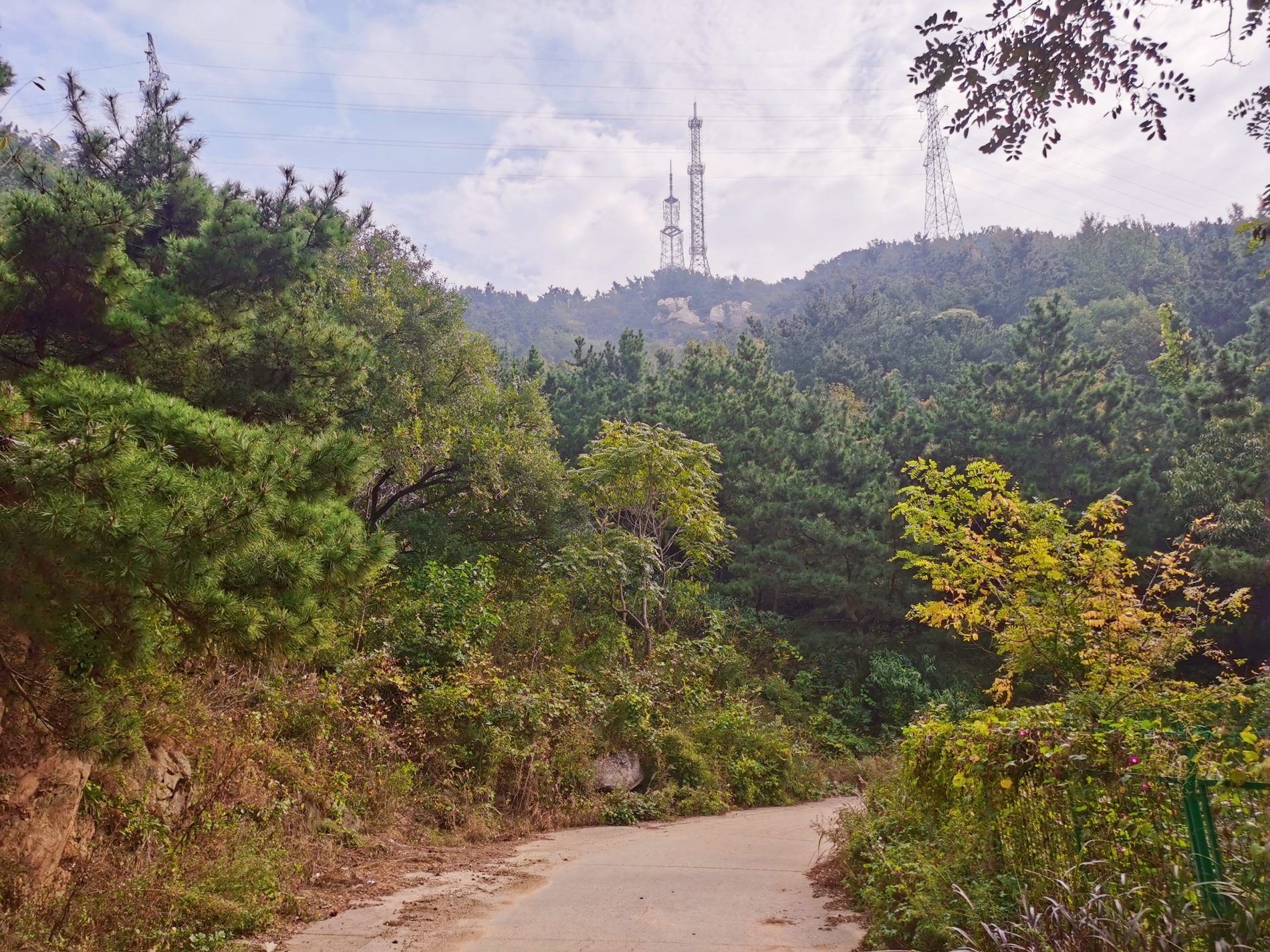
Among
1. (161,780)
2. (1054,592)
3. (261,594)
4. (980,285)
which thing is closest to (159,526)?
(261,594)

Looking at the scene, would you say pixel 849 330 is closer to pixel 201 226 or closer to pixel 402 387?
pixel 402 387

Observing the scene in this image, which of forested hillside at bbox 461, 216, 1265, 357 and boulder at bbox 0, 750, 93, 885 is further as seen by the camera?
forested hillside at bbox 461, 216, 1265, 357

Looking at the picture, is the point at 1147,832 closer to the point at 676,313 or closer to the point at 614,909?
the point at 614,909

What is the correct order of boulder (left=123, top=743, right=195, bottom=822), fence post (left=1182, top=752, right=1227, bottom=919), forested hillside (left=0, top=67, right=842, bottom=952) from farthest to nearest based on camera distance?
boulder (left=123, top=743, right=195, bottom=822) → forested hillside (left=0, top=67, right=842, bottom=952) → fence post (left=1182, top=752, right=1227, bottom=919)

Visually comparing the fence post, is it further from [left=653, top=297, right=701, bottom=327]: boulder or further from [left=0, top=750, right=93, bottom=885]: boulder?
[left=653, top=297, right=701, bottom=327]: boulder

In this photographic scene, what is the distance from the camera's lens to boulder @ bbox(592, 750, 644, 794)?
11.3m

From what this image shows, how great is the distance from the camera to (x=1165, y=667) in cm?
823

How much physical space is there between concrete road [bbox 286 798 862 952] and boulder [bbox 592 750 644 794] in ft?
7.42

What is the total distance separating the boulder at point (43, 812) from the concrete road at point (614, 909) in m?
1.58

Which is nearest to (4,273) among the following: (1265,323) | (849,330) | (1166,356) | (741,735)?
(741,735)

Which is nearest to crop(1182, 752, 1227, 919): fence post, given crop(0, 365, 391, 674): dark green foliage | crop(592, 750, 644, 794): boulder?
crop(0, 365, 391, 674): dark green foliage

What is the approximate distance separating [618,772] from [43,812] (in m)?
8.04

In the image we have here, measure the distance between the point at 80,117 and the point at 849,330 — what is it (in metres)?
42.7

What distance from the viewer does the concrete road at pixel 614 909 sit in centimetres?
499
